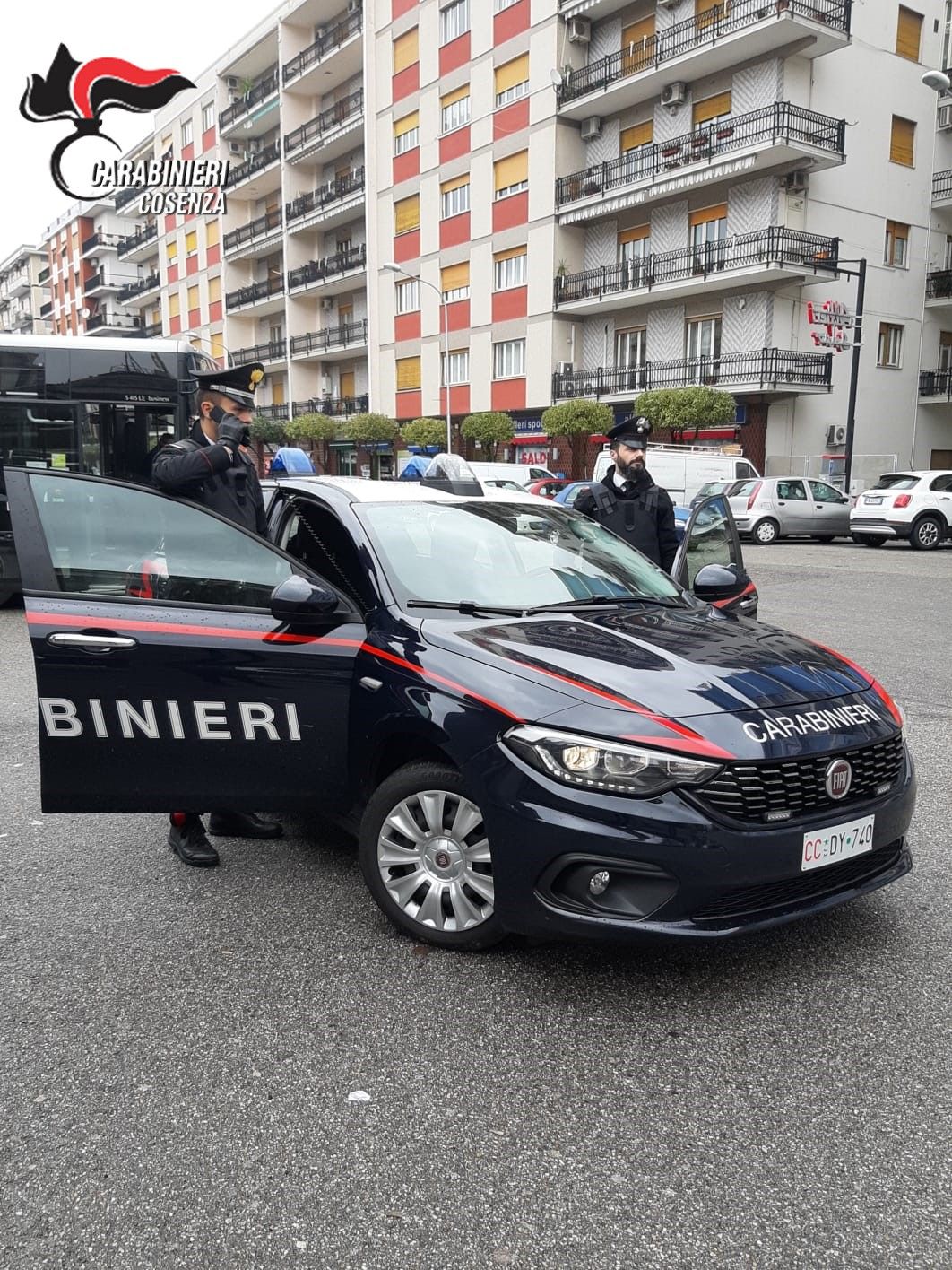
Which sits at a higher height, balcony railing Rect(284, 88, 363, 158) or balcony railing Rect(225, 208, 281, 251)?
balcony railing Rect(284, 88, 363, 158)

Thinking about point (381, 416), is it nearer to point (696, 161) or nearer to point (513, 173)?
point (513, 173)

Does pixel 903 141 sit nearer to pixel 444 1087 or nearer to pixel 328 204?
pixel 328 204

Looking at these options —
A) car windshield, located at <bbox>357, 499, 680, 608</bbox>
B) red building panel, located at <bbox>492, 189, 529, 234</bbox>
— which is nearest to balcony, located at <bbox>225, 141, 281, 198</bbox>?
red building panel, located at <bbox>492, 189, 529, 234</bbox>

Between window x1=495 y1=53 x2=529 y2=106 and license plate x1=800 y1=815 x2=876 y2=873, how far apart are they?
35893 mm


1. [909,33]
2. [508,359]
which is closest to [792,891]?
[508,359]

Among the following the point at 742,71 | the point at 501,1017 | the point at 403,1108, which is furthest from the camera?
the point at 742,71

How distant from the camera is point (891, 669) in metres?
7.86

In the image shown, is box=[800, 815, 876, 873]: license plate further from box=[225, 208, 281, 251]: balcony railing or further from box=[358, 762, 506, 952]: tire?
box=[225, 208, 281, 251]: balcony railing

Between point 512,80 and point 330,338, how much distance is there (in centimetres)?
1456

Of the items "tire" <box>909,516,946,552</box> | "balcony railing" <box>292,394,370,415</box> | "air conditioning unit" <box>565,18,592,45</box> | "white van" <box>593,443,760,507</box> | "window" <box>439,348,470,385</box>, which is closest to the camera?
"tire" <box>909,516,946,552</box>

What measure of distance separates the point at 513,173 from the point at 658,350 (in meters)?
8.78

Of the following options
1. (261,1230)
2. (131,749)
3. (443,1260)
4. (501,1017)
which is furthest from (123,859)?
(443,1260)

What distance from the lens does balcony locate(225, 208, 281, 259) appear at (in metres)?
48.2

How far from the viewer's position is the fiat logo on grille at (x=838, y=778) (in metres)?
2.89
